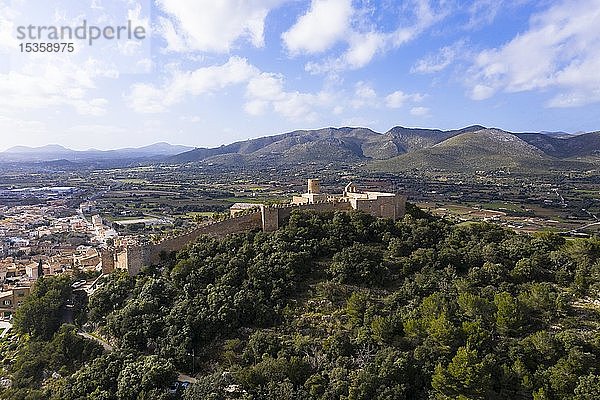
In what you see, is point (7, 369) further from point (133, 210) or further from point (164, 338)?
point (133, 210)

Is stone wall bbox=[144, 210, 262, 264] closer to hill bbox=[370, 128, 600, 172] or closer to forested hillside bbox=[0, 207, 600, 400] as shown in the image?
forested hillside bbox=[0, 207, 600, 400]

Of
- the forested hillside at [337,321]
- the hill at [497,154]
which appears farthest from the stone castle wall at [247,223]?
the hill at [497,154]

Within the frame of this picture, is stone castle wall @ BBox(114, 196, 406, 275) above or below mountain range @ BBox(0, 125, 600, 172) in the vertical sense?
below

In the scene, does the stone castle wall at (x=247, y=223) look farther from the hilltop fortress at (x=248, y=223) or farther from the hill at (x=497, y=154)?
the hill at (x=497, y=154)

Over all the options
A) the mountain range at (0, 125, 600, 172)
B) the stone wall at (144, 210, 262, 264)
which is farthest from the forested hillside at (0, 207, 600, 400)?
the mountain range at (0, 125, 600, 172)

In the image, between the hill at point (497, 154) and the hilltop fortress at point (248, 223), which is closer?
the hilltop fortress at point (248, 223)

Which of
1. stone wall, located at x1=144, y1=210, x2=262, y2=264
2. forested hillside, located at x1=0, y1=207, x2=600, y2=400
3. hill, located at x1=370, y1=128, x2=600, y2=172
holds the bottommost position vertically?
forested hillside, located at x1=0, y1=207, x2=600, y2=400

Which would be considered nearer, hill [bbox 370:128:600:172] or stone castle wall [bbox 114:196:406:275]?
stone castle wall [bbox 114:196:406:275]

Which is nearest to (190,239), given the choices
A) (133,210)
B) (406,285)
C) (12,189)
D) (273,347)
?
(273,347)
